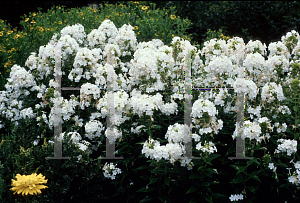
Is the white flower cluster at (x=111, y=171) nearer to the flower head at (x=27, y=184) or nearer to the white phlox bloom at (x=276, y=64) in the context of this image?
the flower head at (x=27, y=184)

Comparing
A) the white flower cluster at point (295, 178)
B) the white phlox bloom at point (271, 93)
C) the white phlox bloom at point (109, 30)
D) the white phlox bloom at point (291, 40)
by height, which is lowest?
the white flower cluster at point (295, 178)

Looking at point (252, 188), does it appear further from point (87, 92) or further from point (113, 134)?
point (87, 92)

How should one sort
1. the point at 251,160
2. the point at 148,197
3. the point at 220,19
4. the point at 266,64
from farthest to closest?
1. the point at 220,19
2. the point at 266,64
3. the point at 148,197
4. the point at 251,160

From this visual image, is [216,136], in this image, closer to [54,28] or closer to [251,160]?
[251,160]

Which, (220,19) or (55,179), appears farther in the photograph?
(220,19)

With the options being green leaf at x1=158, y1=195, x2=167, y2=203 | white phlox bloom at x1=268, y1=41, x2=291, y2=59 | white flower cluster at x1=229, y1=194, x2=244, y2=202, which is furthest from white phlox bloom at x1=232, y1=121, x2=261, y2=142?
white phlox bloom at x1=268, y1=41, x2=291, y2=59

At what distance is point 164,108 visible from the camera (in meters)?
3.84

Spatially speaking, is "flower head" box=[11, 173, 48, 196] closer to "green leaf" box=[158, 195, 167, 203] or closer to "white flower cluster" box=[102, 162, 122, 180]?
"white flower cluster" box=[102, 162, 122, 180]

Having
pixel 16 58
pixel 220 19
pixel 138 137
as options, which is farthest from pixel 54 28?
pixel 220 19

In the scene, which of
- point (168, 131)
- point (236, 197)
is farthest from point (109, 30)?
point (236, 197)

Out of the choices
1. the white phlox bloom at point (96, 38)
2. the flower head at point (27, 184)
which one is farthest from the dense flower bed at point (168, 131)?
the white phlox bloom at point (96, 38)

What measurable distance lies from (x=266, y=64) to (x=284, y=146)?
108cm

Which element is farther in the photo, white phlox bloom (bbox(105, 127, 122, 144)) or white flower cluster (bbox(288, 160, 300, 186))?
white phlox bloom (bbox(105, 127, 122, 144))

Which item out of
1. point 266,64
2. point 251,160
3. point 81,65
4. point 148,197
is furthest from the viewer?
point 81,65
